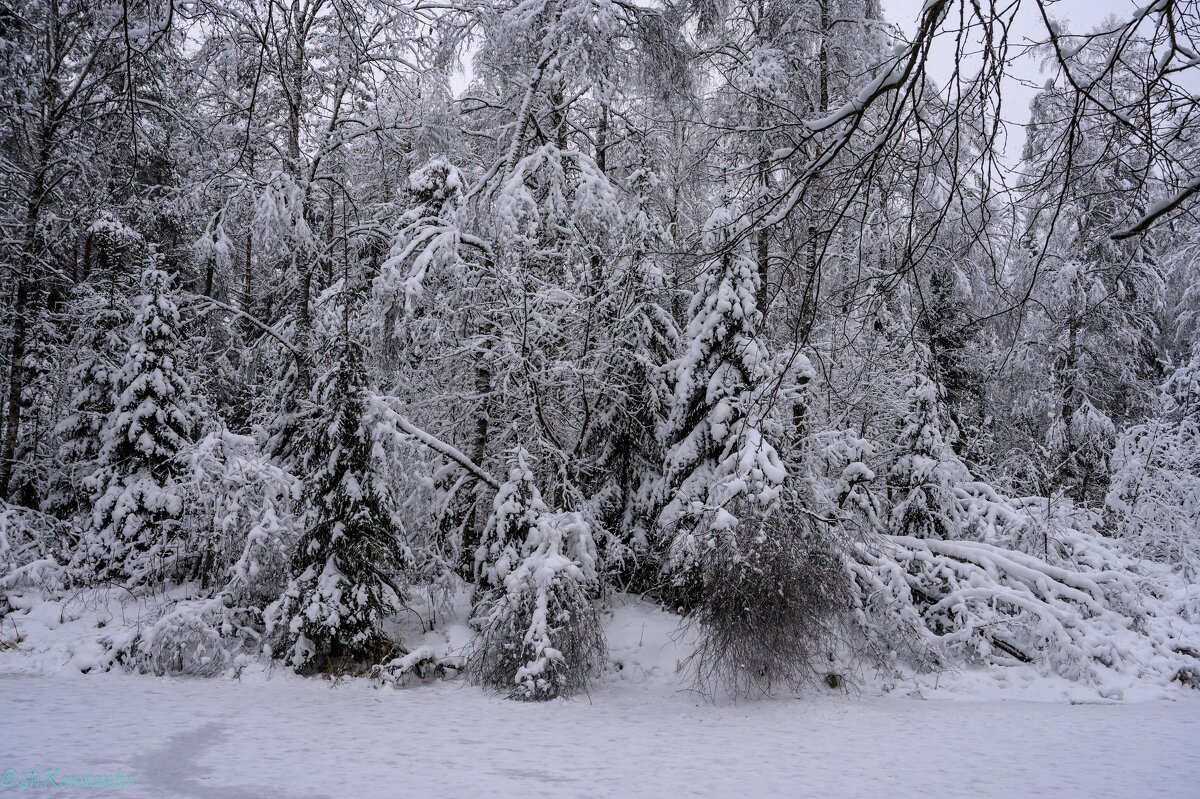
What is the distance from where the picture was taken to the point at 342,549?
926cm

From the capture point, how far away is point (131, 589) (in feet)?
36.5

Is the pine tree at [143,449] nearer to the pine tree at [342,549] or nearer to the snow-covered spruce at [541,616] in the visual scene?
the pine tree at [342,549]

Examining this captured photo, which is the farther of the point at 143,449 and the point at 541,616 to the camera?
the point at 143,449

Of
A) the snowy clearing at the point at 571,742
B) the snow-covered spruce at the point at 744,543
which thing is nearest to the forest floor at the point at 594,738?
the snowy clearing at the point at 571,742

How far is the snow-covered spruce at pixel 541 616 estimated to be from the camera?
8.59 meters

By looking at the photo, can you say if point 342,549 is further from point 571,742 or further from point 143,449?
point 143,449

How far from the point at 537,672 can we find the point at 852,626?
412 cm

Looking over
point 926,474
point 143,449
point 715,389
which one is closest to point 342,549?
point 143,449

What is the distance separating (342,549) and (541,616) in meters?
2.79

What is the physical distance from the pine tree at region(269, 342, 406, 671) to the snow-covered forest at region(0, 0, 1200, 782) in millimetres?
47

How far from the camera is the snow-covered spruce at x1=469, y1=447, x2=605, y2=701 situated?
338 inches

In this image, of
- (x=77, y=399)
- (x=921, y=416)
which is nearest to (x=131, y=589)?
(x=77, y=399)

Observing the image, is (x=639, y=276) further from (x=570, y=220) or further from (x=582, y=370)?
(x=582, y=370)

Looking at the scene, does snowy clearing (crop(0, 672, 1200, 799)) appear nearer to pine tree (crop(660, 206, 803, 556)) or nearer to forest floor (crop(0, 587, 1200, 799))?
forest floor (crop(0, 587, 1200, 799))
